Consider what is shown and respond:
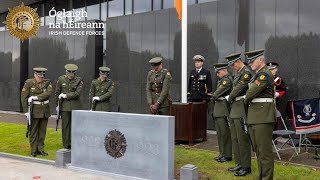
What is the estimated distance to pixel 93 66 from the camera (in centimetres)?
1467

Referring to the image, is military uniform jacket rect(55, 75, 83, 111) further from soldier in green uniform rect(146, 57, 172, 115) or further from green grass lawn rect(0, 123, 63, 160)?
soldier in green uniform rect(146, 57, 172, 115)

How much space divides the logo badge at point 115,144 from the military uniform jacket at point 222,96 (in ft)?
6.94

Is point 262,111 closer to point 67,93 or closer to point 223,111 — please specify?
point 223,111

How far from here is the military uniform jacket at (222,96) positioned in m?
7.14

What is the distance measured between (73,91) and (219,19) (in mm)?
4868

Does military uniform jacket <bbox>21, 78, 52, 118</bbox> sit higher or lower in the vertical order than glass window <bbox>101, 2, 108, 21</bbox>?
lower

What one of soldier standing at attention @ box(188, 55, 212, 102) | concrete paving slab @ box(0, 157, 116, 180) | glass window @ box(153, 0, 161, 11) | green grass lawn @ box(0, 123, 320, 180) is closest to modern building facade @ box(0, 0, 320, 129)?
glass window @ box(153, 0, 161, 11)

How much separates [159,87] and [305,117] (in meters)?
3.07

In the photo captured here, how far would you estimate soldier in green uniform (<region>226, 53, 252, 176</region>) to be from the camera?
6.20 m

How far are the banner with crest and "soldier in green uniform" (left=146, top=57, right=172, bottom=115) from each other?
261 centimetres

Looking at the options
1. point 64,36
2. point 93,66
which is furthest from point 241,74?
point 64,36

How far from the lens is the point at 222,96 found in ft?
23.9

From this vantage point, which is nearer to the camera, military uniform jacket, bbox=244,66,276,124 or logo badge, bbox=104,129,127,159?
military uniform jacket, bbox=244,66,276,124

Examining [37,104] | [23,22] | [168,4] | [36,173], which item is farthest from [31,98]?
[23,22]
